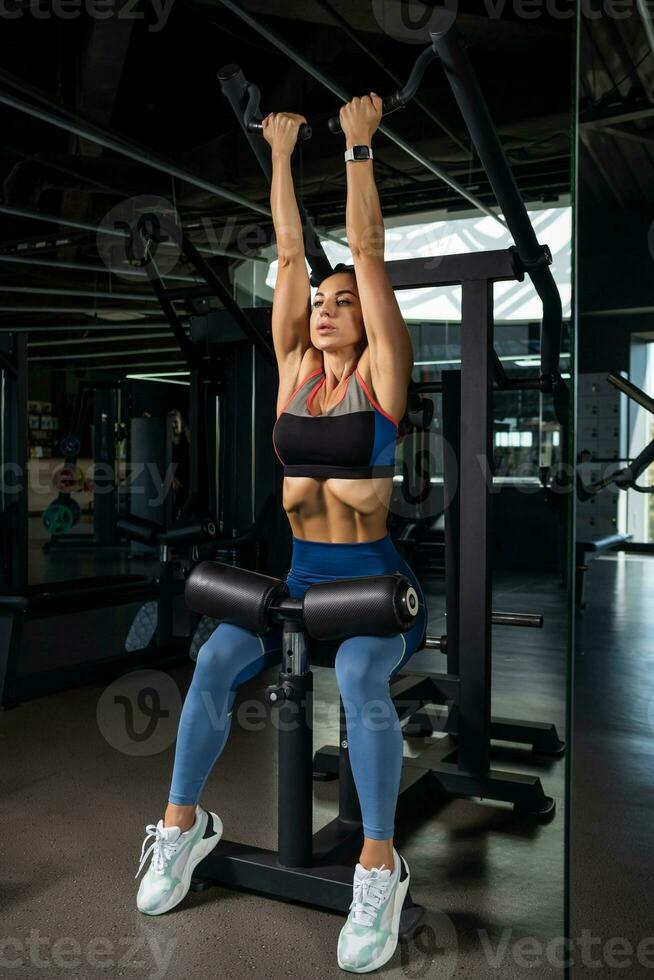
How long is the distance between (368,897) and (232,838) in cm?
63

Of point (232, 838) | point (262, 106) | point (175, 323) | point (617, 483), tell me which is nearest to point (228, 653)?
point (232, 838)

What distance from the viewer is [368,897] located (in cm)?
151

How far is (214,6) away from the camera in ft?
13.9

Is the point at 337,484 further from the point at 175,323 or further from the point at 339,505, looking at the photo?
the point at 175,323

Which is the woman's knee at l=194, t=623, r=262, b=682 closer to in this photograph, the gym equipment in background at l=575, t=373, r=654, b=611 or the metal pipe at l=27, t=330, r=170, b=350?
the gym equipment in background at l=575, t=373, r=654, b=611

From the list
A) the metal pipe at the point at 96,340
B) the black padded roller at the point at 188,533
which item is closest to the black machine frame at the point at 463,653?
the black padded roller at the point at 188,533

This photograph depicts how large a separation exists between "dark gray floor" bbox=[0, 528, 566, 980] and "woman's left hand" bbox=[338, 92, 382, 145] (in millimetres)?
1594

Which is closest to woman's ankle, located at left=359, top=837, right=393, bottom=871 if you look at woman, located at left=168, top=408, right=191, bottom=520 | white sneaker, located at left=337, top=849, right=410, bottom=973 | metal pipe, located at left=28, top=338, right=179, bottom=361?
white sneaker, located at left=337, top=849, right=410, bottom=973

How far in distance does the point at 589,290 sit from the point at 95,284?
8.11m

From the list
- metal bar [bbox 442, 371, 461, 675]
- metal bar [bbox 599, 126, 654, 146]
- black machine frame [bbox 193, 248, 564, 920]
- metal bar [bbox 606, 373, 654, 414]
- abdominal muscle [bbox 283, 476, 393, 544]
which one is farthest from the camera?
metal bar [bbox 599, 126, 654, 146]

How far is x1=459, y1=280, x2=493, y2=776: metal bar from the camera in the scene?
2.19 m

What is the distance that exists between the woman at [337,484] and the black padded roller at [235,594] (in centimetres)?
6

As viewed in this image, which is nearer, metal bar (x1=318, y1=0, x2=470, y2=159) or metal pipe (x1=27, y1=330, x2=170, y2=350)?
metal bar (x1=318, y1=0, x2=470, y2=159)

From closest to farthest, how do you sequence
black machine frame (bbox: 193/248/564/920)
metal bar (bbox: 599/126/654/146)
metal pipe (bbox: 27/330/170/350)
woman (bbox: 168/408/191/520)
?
black machine frame (bbox: 193/248/564/920) → metal bar (bbox: 599/126/654/146) → woman (bbox: 168/408/191/520) → metal pipe (bbox: 27/330/170/350)
